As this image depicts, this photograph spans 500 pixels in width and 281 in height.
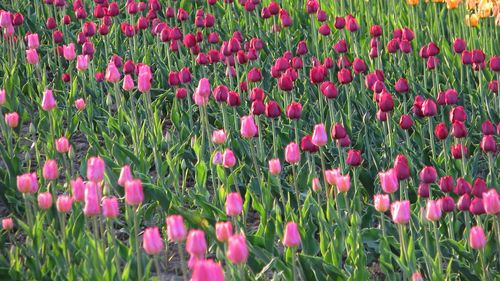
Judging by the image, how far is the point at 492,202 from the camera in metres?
3.36

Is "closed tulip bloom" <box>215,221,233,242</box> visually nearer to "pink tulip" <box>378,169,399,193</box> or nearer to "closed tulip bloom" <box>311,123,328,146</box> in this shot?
"pink tulip" <box>378,169,399,193</box>

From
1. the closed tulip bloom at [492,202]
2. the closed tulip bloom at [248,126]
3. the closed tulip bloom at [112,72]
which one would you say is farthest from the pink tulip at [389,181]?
the closed tulip bloom at [112,72]

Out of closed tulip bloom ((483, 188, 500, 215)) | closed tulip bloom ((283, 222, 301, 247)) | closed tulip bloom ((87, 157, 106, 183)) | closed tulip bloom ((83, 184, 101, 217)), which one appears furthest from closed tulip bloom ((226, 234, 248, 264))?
closed tulip bloom ((483, 188, 500, 215))

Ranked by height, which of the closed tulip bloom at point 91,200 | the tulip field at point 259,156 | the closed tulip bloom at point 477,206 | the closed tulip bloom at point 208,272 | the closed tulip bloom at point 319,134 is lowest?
the tulip field at point 259,156

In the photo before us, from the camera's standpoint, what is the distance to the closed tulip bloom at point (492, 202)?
132 inches

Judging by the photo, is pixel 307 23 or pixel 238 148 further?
pixel 307 23

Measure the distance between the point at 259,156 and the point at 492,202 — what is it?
1798 mm

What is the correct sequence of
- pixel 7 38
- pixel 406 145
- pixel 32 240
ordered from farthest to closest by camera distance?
pixel 7 38
pixel 406 145
pixel 32 240

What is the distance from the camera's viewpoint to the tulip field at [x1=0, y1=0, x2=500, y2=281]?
3646mm

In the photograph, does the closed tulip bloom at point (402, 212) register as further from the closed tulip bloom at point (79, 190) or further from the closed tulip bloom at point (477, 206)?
the closed tulip bloom at point (79, 190)

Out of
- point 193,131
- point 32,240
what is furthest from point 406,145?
point 32,240

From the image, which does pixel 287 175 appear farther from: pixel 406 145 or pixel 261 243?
pixel 261 243

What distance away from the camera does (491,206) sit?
337cm

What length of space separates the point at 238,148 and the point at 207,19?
1.44 meters
